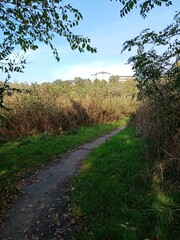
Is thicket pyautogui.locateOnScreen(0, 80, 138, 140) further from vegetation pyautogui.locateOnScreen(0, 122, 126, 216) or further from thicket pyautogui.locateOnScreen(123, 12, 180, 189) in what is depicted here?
thicket pyautogui.locateOnScreen(123, 12, 180, 189)

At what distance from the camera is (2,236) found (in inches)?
207

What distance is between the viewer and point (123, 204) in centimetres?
562

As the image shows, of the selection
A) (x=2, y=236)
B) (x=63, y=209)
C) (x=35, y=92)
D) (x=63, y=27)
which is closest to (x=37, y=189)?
(x=63, y=209)

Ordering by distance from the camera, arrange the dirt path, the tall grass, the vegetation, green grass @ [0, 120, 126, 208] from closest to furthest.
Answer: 1. the dirt path
2. the tall grass
3. the vegetation
4. green grass @ [0, 120, 126, 208]

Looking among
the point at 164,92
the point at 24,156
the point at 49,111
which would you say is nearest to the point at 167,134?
the point at 164,92

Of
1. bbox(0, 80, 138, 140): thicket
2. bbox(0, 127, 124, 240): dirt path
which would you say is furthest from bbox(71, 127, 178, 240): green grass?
bbox(0, 80, 138, 140): thicket

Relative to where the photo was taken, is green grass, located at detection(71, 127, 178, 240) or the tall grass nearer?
green grass, located at detection(71, 127, 178, 240)

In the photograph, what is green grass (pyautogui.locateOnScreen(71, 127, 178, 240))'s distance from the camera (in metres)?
4.68

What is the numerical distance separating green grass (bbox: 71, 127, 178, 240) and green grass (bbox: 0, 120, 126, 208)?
187 cm

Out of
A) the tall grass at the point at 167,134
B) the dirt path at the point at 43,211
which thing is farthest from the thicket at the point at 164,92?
the dirt path at the point at 43,211

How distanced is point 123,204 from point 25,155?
21.0 ft

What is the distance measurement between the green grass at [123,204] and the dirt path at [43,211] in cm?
31

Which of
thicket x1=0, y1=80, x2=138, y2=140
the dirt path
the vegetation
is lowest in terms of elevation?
the dirt path

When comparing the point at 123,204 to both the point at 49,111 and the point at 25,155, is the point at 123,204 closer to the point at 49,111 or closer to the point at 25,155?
the point at 25,155
